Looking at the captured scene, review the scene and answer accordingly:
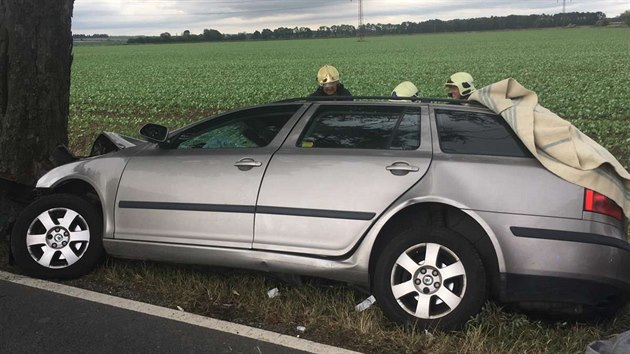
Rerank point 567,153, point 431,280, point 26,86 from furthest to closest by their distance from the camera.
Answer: point 26,86 < point 431,280 < point 567,153

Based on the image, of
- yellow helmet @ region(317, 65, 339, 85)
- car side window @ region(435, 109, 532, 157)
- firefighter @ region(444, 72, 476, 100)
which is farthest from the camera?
yellow helmet @ region(317, 65, 339, 85)

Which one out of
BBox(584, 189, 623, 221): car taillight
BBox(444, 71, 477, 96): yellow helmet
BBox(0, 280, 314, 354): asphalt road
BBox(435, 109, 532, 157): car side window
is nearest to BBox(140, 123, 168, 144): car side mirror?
BBox(0, 280, 314, 354): asphalt road

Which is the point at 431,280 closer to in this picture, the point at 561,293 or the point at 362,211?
the point at 362,211

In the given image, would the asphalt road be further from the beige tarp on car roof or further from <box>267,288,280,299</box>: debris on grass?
the beige tarp on car roof

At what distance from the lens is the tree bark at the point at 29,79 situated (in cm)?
512

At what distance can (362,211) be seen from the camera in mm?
3633

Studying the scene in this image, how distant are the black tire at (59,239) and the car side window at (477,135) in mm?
2668

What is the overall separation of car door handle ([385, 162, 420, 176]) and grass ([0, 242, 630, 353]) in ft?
3.06

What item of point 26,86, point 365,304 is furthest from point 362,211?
point 26,86

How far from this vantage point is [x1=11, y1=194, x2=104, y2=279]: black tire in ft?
14.5

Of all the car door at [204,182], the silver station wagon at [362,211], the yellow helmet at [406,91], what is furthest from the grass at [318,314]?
the yellow helmet at [406,91]

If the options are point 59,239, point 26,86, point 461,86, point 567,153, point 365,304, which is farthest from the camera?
point 461,86

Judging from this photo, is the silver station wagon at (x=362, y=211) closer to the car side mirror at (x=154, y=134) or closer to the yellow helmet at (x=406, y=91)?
the car side mirror at (x=154, y=134)

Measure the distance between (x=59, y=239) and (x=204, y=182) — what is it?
133 centimetres
